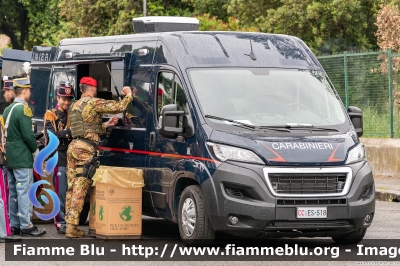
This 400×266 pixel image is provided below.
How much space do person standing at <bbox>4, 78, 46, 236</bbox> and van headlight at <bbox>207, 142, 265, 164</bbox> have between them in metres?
2.73

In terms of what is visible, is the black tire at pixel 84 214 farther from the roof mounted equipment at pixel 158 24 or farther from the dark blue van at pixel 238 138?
the roof mounted equipment at pixel 158 24

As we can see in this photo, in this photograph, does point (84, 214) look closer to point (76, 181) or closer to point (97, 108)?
point (76, 181)

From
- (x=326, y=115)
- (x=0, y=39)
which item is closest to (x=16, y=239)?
(x=326, y=115)

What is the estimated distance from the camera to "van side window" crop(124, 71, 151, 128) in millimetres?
12422

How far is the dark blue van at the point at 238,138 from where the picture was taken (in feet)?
35.3

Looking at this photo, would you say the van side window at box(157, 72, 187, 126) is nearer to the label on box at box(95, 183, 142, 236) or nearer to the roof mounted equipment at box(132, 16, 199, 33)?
the label on box at box(95, 183, 142, 236)

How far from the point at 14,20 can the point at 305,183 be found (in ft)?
Answer: 185

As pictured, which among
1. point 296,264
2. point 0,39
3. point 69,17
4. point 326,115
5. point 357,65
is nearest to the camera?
point 296,264

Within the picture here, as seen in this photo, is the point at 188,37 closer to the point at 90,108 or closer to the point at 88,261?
the point at 90,108

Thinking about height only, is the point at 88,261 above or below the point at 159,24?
below

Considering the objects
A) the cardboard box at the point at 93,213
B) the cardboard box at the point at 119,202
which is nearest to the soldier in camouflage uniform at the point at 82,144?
the cardboard box at the point at 93,213

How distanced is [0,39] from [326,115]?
7378 centimetres

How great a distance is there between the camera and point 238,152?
10812 mm

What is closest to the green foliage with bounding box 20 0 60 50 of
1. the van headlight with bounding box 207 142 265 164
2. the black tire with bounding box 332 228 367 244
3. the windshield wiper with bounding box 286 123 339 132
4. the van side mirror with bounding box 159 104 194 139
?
the van side mirror with bounding box 159 104 194 139
